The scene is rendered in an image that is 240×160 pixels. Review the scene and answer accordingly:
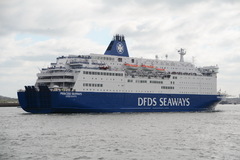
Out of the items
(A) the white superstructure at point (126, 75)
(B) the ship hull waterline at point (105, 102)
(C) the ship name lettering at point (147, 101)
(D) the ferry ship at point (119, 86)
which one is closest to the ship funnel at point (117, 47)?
(D) the ferry ship at point (119, 86)

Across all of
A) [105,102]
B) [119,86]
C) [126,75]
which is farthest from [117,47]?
[105,102]

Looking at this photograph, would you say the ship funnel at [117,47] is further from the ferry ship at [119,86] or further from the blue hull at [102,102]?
the blue hull at [102,102]

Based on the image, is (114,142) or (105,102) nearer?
(114,142)

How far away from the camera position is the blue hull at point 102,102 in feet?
137

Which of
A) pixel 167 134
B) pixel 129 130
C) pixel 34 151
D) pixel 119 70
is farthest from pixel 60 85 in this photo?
pixel 34 151

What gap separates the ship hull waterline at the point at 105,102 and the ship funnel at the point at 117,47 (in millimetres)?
6949

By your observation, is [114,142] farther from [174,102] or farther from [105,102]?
[174,102]

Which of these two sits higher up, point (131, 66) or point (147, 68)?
point (131, 66)

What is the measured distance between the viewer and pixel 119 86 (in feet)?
154

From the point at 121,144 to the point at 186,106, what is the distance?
32.3 metres

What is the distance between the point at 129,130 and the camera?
95.2 ft

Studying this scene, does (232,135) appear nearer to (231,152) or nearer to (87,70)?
(231,152)

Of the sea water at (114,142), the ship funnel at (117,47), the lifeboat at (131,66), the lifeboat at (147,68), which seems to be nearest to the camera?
the sea water at (114,142)

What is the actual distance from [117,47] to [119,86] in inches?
274
